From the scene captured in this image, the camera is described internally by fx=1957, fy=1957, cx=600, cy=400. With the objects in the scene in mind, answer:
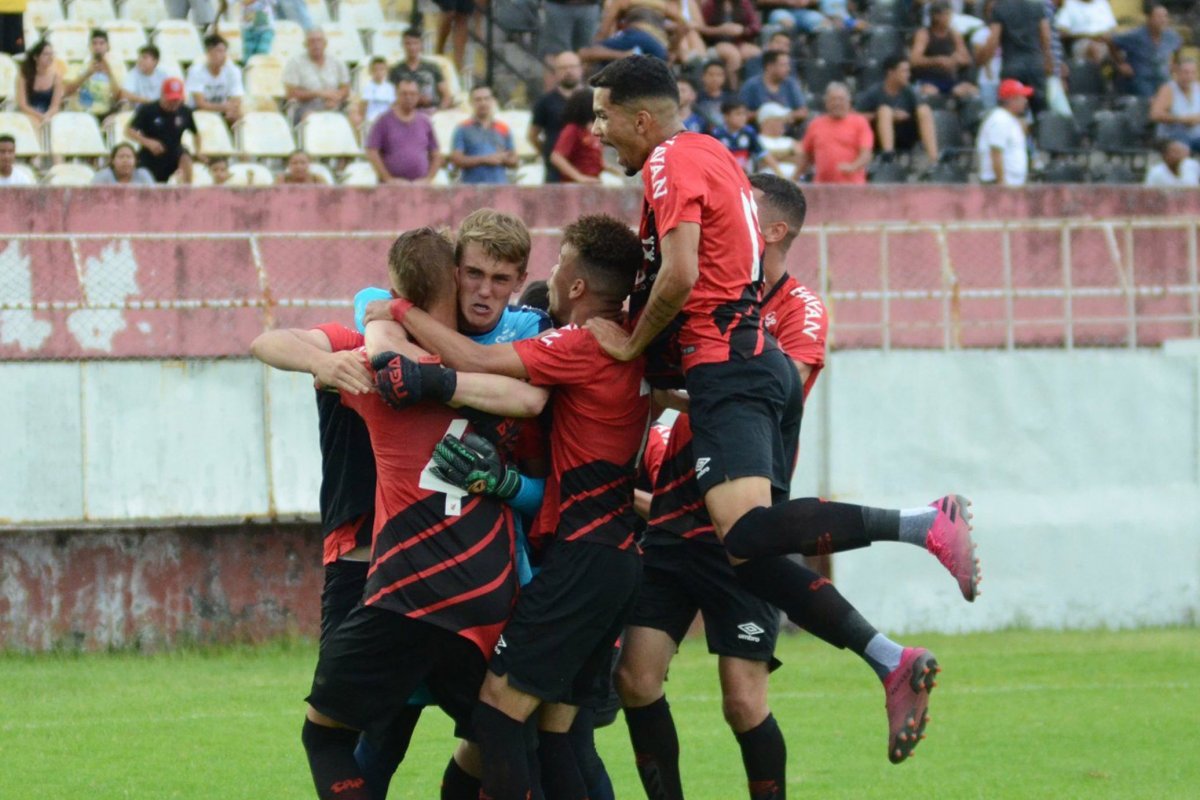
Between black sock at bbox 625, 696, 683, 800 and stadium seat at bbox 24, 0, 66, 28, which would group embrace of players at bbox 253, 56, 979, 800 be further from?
stadium seat at bbox 24, 0, 66, 28

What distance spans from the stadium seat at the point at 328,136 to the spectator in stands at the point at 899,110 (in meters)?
4.77

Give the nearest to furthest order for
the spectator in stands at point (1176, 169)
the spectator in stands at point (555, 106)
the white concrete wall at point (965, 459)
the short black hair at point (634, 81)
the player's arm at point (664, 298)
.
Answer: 1. the player's arm at point (664, 298)
2. the short black hair at point (634, 81)
3. the white concrete wall at point (965, 459)
4. the spectator in stands at point (555, 106)
5. the spectator in stands at point (1176, 169)

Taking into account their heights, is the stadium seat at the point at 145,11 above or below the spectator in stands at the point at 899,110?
above

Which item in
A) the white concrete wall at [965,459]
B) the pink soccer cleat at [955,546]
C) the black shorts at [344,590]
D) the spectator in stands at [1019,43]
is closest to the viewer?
the pink soccer cleat at [955,546]

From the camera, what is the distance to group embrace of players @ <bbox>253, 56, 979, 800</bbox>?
5.98 meters

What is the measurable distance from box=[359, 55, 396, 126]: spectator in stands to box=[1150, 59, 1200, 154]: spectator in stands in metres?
7.77

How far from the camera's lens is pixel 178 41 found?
709 inches

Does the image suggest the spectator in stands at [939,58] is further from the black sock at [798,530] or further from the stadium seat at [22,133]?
the black sock at [798,530]

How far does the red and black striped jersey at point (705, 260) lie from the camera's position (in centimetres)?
661

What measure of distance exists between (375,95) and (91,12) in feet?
10.1

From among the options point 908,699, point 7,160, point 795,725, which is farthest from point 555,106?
point 908,699

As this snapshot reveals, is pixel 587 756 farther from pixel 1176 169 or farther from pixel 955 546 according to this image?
pixel 1176 169

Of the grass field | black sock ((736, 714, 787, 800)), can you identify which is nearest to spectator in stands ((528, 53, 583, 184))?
the grass field

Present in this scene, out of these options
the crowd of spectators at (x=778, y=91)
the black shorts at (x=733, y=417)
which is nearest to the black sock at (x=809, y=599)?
the black shorts at (x=733, y=417)
